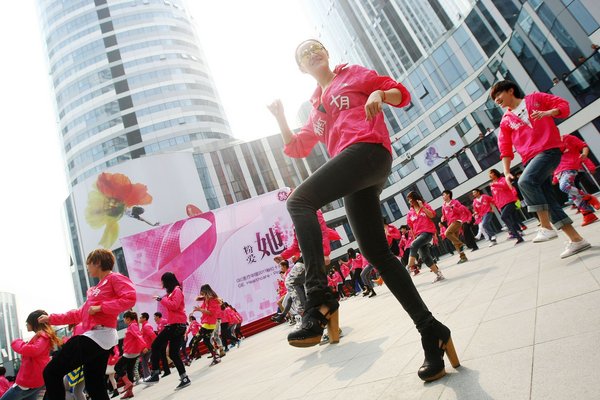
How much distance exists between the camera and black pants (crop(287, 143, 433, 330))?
1.43m

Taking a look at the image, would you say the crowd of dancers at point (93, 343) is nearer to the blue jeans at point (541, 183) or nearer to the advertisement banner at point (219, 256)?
the blue jeans at point (541, 183)

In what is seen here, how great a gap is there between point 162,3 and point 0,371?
66.4 m

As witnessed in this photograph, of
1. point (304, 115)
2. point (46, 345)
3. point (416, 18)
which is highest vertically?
point (304, 115)

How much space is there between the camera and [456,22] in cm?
3528

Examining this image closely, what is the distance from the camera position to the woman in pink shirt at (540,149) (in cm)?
337

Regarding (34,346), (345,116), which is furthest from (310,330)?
(34,346)

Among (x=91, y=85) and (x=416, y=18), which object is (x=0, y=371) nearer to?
(x=416, y=18)

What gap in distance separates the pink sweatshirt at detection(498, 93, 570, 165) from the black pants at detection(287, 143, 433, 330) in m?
2.71

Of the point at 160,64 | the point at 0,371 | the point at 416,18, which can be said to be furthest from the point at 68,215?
the point at 416,18

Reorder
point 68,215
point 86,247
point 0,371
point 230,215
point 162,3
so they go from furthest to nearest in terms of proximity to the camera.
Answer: point 162,3
point 68,215
point 86,247
point 230,215
point 0,371

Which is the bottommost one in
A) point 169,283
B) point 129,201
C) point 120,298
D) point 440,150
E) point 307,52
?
point 120,298

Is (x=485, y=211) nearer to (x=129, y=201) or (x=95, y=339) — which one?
(x=95, y=339)

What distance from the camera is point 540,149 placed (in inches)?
134

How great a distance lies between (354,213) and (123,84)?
58347mm
